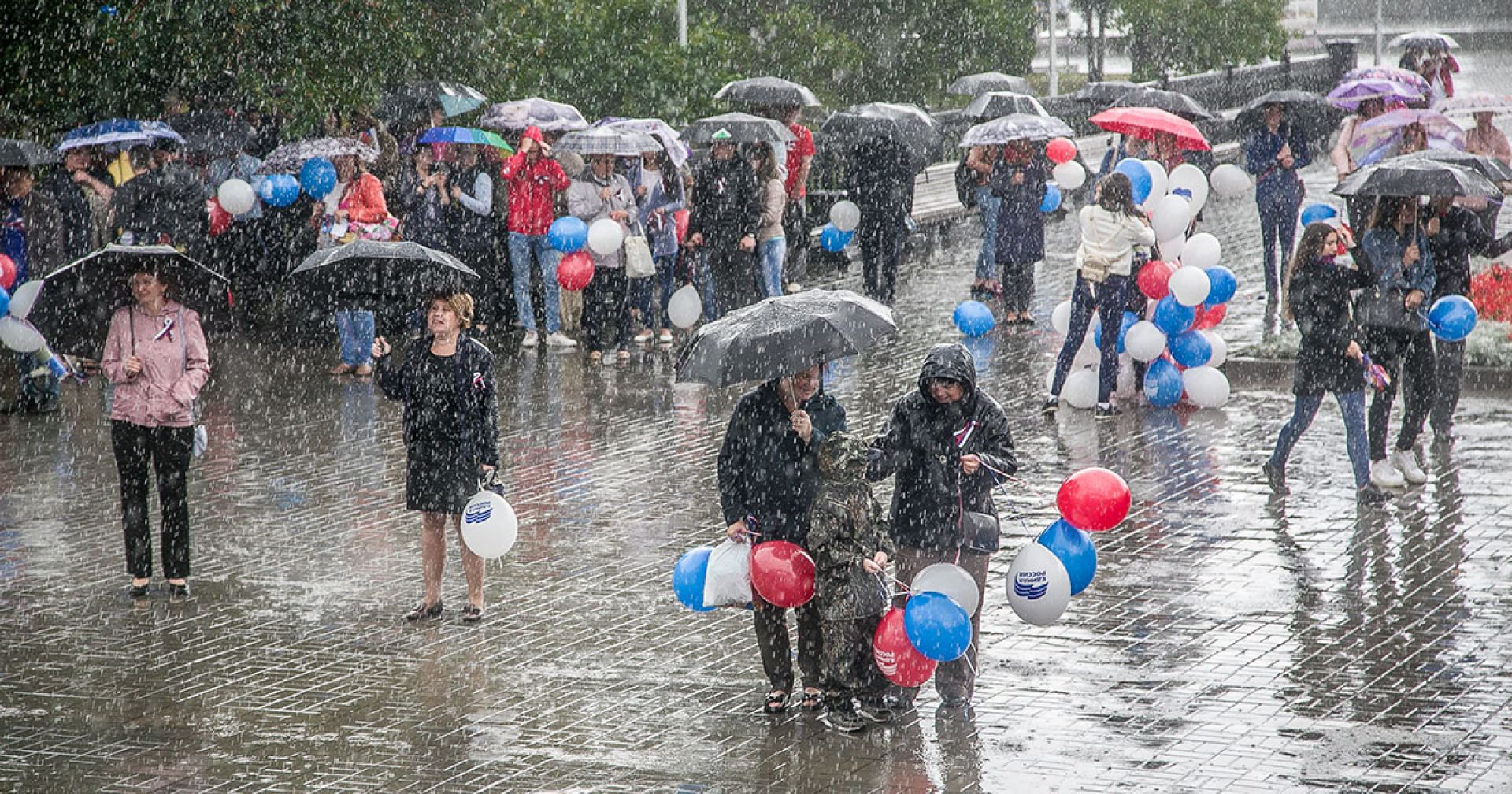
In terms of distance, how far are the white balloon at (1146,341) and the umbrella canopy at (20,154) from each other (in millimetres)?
7971

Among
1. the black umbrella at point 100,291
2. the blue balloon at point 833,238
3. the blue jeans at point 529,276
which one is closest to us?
the black umbrella at point 100,291

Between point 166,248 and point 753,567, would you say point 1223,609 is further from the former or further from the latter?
point 166,248

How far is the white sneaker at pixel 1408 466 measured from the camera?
12.2 m

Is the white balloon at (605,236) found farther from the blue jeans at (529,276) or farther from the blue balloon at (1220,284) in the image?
the blue balloon at (1220,284)

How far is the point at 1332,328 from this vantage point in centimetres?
1162

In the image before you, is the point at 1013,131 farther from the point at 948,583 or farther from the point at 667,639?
the point at 948,583

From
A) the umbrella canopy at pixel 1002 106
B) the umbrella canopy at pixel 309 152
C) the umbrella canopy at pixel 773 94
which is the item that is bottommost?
the umbrella canopy at pixel 309 152

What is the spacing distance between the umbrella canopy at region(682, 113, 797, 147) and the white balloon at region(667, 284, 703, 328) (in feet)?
4.17

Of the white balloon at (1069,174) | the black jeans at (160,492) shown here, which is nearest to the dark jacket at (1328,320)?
the black jeans at (160,492)

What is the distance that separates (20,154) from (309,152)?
2.79 metres

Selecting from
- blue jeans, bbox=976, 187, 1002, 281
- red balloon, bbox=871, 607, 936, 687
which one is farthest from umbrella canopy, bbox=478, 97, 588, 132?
red balloon, bbox=871, 607, 936, 687

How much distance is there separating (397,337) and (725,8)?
10.9 meters

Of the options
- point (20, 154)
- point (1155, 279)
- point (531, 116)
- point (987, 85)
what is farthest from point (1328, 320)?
point (987, 85)

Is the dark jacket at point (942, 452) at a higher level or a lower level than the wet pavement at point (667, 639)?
higher
